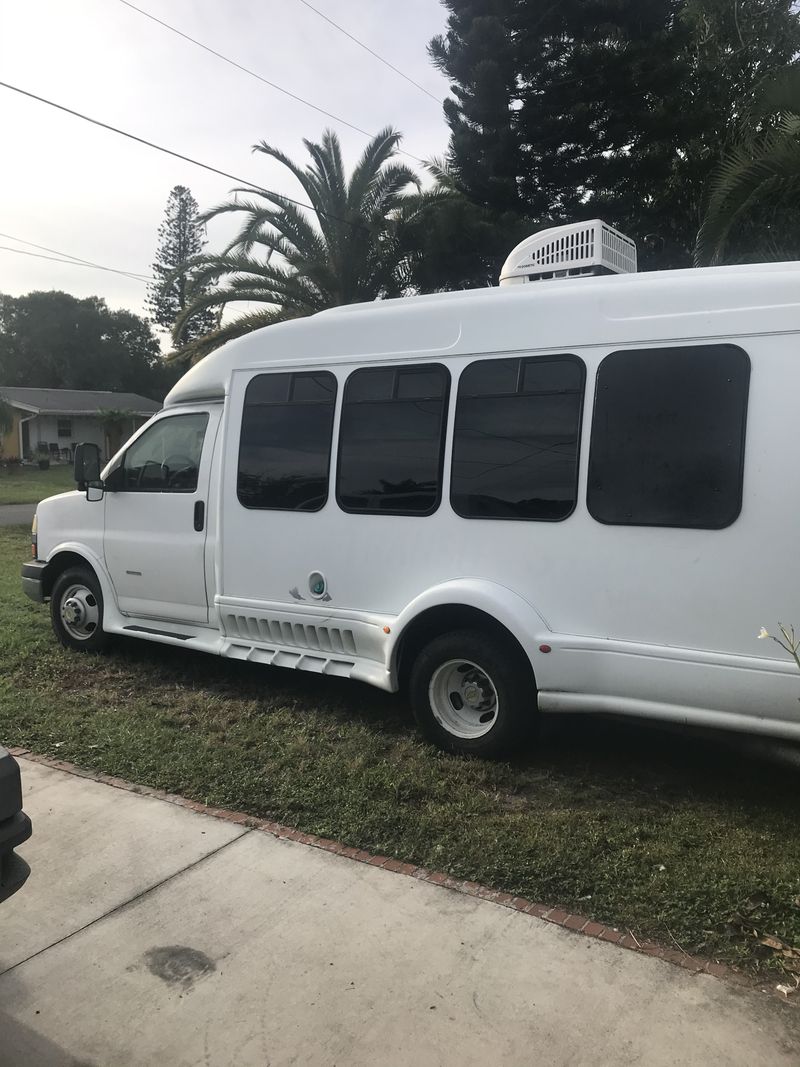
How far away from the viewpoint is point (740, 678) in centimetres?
390

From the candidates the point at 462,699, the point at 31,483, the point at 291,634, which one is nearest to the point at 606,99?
the point at 291,634

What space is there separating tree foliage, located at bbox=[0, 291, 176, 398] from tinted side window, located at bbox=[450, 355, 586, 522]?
59.1 m

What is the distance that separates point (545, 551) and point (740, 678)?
1135mm

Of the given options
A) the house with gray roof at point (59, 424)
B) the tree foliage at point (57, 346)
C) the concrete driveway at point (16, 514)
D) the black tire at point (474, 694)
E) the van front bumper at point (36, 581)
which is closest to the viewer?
the black tire at point (474, 694)

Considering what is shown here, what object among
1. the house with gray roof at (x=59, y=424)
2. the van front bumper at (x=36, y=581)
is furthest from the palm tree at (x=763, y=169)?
the house with gray roof at (x=59, y=424)

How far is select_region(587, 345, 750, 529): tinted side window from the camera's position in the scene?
3936 mm

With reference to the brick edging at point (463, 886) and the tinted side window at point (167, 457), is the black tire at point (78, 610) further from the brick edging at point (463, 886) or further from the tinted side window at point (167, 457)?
the brick edging at point (463, 886)

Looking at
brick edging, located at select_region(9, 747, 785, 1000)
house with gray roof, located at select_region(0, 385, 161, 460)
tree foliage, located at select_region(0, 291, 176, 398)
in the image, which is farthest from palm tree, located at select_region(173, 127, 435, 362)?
tree foliage, located at select_region(0, 291, 176, 398)

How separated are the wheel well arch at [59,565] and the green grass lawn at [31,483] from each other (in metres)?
17.8

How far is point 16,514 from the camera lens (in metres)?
20.7

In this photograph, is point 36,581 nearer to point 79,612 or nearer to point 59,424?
point 79,612

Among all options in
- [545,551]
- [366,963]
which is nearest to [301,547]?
[545,551]

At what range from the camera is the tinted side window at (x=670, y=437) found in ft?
12.9

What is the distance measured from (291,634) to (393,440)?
4.89ft
